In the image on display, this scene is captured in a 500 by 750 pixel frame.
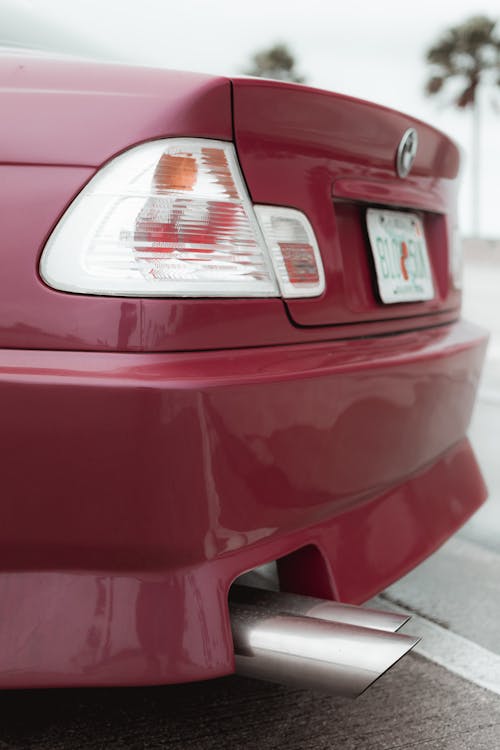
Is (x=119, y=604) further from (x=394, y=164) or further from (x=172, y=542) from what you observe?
(x=394, y=164)

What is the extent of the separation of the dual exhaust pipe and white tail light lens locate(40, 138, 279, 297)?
1.83ft

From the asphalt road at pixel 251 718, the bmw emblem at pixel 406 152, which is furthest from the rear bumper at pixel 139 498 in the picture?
the bmw emblem at pixel 406 152

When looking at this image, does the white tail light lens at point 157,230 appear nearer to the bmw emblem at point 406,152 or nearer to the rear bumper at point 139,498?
the rear bumper at point 139,498

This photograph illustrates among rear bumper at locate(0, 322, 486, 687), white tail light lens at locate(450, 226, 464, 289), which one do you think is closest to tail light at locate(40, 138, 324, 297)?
rear bumper at locate(0, 322, 486, 687)

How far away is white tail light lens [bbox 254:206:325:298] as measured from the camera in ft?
5.27

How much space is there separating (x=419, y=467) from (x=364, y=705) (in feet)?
1.74

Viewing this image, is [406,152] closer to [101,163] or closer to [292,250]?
[292,250]

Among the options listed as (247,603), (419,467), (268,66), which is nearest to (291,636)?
(247,603)

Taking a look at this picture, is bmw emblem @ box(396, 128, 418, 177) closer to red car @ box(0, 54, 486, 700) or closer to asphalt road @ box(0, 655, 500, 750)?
red car @ box(0, 54, 486, 700)

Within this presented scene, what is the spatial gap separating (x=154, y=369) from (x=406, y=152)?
91 cm

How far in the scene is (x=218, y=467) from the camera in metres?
1.46

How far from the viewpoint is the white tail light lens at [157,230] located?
4.80 feet

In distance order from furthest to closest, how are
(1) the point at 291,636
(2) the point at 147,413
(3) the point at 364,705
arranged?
(3) the point at 364,705, (1) the point at 291,636, (2) the point at 147,413

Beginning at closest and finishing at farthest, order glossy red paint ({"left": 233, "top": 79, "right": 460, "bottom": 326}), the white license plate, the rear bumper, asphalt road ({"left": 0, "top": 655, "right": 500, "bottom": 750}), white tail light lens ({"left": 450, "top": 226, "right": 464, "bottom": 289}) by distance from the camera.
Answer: the rear bumper → glossy red paint ({"left": 233, "top": 79, "right": 460, "bottom": 326}) → asphalt road ({"left": 0, "top": 655, "right": 500, "bottom": 750}) → the white license plate → white tail light lens ({"left": 450, "top": 226, "right": 464, "bottom": 289})
